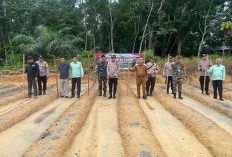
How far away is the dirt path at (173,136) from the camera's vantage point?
3047mm

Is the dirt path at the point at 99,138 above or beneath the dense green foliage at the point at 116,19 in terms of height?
beneath

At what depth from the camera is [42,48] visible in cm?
1241

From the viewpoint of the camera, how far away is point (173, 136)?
3.64 m

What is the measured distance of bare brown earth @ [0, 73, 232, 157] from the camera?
3033 millimetres

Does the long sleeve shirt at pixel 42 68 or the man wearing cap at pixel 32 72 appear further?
the long sleeve shirt at pixel 42 68

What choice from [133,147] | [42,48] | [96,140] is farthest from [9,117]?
[42,48]

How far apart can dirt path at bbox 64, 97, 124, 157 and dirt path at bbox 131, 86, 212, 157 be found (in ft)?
2.67

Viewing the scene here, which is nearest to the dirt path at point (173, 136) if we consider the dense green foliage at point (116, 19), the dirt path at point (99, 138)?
the dirt path at point (99, 138)

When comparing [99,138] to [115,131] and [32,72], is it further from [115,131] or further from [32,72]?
[32,72]

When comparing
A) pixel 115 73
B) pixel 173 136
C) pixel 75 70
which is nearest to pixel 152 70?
pixel 115 73

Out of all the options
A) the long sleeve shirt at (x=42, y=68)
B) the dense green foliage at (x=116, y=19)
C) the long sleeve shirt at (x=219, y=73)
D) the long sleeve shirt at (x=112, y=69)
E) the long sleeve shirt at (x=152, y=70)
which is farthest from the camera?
the dense green foliage at (x=116, y=19)

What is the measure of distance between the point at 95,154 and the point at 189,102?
14.4 ft

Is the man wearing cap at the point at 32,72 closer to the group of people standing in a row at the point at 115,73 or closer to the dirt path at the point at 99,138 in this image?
the group of people standing in a row at the point at 115,73

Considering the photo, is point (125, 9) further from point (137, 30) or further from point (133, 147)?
point (133, 147)
